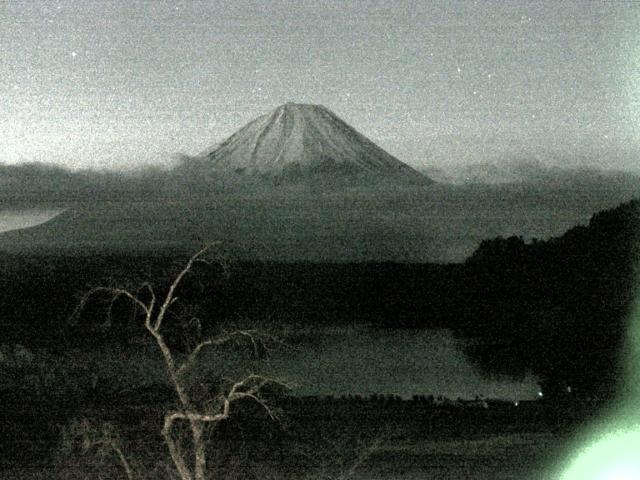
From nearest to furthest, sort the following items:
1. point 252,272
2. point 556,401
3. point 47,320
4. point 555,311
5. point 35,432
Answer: point 35,432
point 556,401
point 555,311
point 47,320
point 252,272

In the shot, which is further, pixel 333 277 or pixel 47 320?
pixel 333 277

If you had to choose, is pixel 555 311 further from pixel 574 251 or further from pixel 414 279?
pixel 414 279

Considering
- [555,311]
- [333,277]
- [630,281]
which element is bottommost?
[333,277]

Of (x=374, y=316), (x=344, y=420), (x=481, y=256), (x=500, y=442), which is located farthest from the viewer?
(x=481, y=256)

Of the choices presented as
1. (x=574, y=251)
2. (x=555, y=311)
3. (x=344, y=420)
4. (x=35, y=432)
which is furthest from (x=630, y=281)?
(x=35, y=432)

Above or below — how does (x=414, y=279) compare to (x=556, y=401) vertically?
below

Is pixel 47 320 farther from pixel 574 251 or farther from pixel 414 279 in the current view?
pixel 414 279

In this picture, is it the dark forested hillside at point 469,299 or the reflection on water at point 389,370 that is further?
the dark forested hillside at point 469,299

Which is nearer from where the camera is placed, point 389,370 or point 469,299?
point 389,370

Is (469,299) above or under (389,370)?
under

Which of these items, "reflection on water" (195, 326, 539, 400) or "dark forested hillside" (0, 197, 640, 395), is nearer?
"reflection on water" (195, 326, 539, 400)
